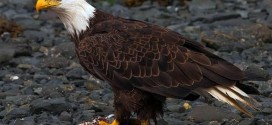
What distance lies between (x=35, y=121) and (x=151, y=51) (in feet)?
5.27

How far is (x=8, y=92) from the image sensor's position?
9.76m

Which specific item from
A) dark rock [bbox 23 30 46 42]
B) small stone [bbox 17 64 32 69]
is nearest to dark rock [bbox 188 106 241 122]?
small stone [bbox 17 64 32 69]

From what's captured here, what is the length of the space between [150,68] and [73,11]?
39.5 inches

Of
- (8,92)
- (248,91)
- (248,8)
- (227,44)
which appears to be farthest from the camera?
(248,8)

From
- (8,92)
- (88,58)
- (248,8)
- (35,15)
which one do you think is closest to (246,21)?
(248,8)

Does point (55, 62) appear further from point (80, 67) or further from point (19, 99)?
point (19, 99)

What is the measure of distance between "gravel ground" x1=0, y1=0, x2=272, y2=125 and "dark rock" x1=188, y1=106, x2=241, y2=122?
0.03 feet

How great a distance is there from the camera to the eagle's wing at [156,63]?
25.4ft

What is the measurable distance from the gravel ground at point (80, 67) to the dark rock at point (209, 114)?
1 centimetres

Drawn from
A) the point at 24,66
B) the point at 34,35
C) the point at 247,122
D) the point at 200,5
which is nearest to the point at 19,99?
the point at 24,66

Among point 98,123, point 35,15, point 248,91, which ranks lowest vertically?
point 35,15

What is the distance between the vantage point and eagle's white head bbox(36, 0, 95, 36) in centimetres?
→ 823

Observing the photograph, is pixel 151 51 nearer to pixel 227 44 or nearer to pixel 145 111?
pixel 145 111

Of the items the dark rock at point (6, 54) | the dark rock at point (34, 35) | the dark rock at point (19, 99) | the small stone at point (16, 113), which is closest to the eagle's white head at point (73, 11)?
the small stone at point (16, 113)
